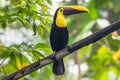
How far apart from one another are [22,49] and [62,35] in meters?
0.36

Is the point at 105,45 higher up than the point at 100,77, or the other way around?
the point at 105,45

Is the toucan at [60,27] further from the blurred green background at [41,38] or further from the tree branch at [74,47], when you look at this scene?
the tree branch at [74,47]

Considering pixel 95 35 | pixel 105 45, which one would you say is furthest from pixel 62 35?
pixel 105 45

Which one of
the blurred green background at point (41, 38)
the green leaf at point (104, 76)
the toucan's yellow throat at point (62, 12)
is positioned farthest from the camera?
the green leaf at point (104, 76)

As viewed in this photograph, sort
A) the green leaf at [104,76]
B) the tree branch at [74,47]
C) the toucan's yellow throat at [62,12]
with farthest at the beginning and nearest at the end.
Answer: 1. the green leaf at [104,76]
2. the toucan's yellow throat at [62,12]
3. the tree branch at [74,47]

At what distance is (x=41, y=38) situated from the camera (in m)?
2.17

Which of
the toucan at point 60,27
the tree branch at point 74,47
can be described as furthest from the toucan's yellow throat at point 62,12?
the tree branch at point 74,47

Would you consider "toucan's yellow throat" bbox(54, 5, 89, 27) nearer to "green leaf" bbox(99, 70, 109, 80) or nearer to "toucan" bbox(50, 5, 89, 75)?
"toucan" bbox(50, 5, 89, 75)

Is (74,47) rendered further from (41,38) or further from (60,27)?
(41,38)

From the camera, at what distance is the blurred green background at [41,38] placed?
1437mm

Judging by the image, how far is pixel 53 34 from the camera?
175cm

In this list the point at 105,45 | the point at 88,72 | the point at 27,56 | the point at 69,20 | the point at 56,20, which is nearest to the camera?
the point at 27,56

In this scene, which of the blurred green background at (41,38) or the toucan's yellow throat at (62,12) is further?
the toucan's yellow throat at (62,12)

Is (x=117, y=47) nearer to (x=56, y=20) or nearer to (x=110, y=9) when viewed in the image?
(x=110, y=9)
